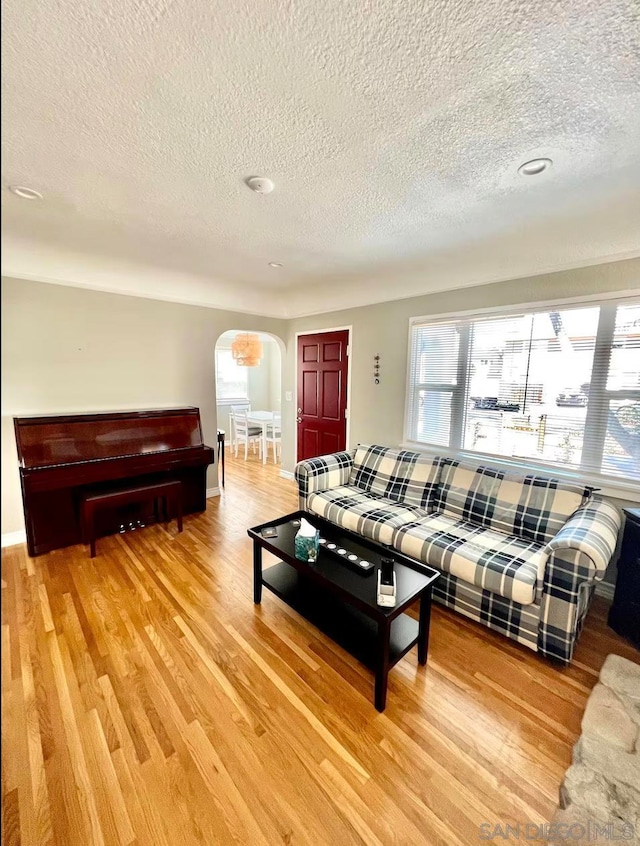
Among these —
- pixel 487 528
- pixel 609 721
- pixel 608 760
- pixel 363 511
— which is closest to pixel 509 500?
pixel 487 528

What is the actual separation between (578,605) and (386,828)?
1272 mm

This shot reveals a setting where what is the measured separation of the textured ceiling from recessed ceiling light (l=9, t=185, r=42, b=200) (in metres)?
0.01

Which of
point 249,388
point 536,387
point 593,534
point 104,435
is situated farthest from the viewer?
point 249,388

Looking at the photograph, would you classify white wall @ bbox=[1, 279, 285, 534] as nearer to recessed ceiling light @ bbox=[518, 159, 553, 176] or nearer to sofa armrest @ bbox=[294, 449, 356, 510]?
sofa armrest @ bbox=[294, 449, 356, 510]

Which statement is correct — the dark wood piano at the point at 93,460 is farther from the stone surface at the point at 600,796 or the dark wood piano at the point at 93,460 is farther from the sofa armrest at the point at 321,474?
the stone surface at the point at 600,796

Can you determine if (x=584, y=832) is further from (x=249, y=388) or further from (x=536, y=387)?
(x=249, y=388)

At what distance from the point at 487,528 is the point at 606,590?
866 mm

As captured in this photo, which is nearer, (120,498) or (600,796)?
(600,796)

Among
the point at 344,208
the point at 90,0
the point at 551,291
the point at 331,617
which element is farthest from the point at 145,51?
the point at 551,291

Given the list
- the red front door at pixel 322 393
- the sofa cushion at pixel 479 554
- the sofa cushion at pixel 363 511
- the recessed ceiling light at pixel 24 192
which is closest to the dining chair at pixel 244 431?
the red front door at pixel 322 393

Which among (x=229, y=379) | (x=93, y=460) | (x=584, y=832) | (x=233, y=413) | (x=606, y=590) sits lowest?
(x=584, y=832)

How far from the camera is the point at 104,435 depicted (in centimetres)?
295

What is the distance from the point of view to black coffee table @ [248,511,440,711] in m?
1.60

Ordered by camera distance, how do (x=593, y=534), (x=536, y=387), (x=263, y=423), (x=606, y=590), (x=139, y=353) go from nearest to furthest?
1. (x=593, y=534)
2. (x=606, y=590)
3. (x=536, y=387)
4. (x=139, y=353)
5. (x=263, y=423)
